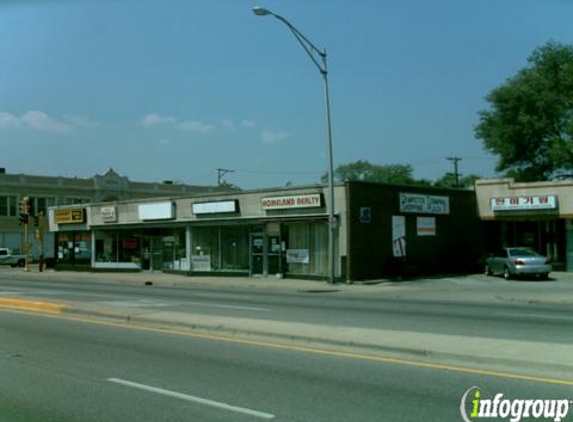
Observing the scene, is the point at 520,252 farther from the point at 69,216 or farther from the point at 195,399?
the point at 69,216

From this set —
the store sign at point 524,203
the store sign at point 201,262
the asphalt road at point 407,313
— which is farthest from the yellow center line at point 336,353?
the store sign at point 524,203

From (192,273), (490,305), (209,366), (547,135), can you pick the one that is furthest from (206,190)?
(209,366)

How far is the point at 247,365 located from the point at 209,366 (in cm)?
53

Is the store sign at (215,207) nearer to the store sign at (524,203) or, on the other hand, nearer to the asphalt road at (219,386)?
the store sign at (524,203)

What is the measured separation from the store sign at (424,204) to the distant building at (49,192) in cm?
4431

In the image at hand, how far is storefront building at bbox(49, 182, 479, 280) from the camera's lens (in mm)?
32500

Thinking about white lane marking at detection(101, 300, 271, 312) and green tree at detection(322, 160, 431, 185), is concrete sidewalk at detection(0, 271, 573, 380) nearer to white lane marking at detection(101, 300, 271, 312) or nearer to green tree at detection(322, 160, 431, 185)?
white lane marking at detection(101, 300, 271, 312)

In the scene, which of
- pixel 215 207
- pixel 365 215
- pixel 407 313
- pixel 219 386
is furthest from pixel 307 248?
pixel 219 386

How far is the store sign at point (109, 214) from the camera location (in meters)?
44.3

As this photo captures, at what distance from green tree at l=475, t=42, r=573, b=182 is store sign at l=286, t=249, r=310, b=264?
26.3 metres

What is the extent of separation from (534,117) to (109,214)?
32.6m

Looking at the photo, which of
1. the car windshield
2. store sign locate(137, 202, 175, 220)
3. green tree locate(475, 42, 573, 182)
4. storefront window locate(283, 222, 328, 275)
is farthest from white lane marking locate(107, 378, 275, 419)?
green tree locate(475, 42, 573, 182)

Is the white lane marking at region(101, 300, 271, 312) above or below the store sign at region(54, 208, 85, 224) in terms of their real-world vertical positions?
below

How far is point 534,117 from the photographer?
5431 centimetres
